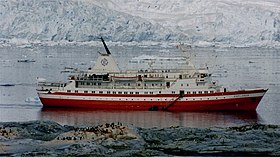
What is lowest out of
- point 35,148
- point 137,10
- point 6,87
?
point 35,148

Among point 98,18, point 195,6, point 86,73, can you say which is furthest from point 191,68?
point 195,6

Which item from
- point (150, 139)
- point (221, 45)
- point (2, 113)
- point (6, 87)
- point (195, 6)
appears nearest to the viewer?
point (150, 139)

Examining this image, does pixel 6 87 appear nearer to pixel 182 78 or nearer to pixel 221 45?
pixel 182 78

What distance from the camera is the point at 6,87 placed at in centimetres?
4872

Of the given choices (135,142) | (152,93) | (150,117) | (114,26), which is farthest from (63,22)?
(135,142)

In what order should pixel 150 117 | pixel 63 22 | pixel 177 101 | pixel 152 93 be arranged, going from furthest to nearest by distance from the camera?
pixel 63 22
pixel 152 93
pixel 177 101
pixel 150 117

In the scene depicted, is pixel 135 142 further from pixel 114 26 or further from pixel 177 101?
pixel 114 26

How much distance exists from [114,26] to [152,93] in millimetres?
73598

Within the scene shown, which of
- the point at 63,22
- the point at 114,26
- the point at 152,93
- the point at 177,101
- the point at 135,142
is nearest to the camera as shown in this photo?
the point at 135,142

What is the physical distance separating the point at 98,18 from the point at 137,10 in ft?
124

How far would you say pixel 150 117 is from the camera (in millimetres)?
33469

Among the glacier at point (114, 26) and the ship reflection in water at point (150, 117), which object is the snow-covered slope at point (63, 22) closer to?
the glacier at point (114, 26)

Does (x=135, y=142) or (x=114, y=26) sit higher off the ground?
(x=114, y=26)

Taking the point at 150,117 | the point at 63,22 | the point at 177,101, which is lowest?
the point at 150,117
